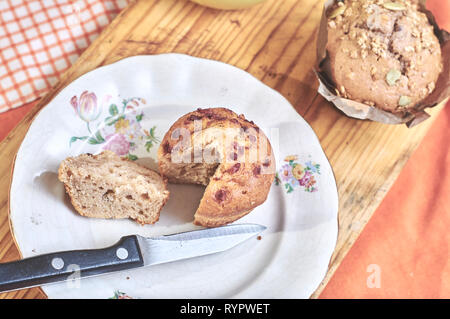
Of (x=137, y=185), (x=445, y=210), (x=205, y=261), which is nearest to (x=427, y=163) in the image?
(x=445, y=210)

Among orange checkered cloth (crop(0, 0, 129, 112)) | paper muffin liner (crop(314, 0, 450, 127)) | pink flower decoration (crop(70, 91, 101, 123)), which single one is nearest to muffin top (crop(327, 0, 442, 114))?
paper muffin liner (crop(314, 0, 450, 127))

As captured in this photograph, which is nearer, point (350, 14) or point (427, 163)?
point (350, 14)

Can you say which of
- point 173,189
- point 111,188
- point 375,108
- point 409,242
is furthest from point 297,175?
point 111,188

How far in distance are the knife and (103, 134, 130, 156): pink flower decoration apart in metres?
0.56

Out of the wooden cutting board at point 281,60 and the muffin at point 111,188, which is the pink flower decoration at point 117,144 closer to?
the muffin at point 111,188

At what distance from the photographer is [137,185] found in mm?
2389

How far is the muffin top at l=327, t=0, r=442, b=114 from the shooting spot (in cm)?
256

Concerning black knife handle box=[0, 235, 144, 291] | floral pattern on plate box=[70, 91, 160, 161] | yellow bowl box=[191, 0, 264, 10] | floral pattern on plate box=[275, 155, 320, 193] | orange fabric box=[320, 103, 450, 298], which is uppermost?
yellow bowl box=[191, 0, 264, 10]

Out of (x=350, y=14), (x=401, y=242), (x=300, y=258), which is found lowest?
(x=401, y=242)

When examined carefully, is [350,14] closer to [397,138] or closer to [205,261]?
[397,138]

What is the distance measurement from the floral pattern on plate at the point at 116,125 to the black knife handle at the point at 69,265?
58 cm

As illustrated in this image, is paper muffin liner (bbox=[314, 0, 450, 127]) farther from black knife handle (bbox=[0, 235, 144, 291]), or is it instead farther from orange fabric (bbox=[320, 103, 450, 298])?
black knife handle (bbox=[0, 235, 144, 291])

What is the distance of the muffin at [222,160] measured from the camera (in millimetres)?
2312
